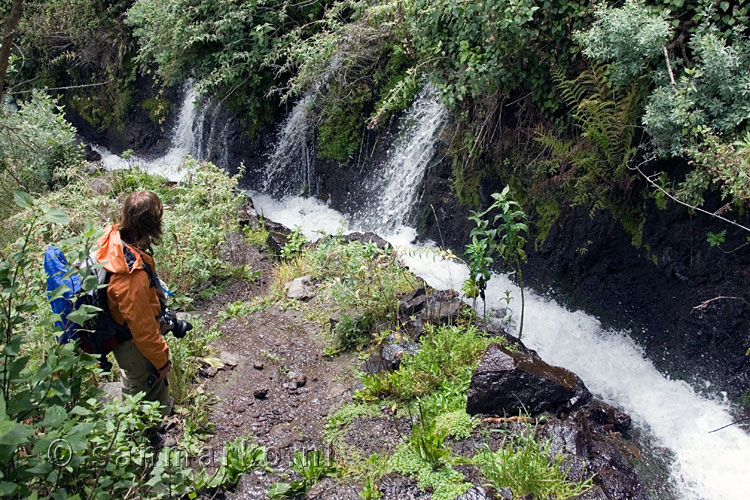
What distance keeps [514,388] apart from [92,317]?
9.63ft

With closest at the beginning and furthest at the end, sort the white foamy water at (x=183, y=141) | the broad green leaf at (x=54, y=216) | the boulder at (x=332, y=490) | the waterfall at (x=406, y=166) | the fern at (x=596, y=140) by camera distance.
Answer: the broad green leaf at (x=54, y=216), the boulder at (x=332, y=490), the fern at (x=596, y=140), the waterfall at (x=406, y=166), the white foamy water at (x=183, y=141)

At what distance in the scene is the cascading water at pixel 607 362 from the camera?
15.5ft

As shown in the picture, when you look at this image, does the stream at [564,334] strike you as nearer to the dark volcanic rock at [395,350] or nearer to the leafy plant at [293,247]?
the leafy plant at [293,247]

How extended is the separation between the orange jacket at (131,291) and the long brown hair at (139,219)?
0.06 metres

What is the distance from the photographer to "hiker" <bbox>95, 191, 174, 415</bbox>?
12.1 feet

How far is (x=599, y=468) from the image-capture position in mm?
4090

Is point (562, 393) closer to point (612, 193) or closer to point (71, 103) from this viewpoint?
point (612, 193)

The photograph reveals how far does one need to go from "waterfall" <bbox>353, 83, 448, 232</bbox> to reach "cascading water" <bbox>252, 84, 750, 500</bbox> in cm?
1

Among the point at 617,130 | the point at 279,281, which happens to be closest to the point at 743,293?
the point at 617,130

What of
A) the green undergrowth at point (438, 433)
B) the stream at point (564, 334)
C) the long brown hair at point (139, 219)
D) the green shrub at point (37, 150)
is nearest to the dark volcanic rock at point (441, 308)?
the green undergrowth at point (438, 433)

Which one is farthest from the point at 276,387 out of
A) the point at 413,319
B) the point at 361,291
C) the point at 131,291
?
the point at 131,291

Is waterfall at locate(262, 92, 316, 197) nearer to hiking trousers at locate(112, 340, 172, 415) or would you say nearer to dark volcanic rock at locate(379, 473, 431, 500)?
hiking trousers at locate(112, 340, 172, 415)

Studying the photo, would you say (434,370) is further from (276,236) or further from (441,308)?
(276,236)

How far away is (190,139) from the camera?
514 inches
